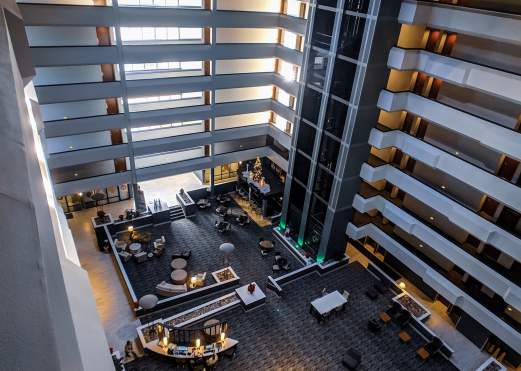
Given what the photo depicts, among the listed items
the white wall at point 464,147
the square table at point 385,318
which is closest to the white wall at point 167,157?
the white wall at point 464,147

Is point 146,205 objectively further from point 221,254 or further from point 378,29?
point 378,29

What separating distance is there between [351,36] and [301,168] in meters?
10.8

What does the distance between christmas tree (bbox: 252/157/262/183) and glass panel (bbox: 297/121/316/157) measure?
836 centimetres

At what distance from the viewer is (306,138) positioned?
29609 millimetres

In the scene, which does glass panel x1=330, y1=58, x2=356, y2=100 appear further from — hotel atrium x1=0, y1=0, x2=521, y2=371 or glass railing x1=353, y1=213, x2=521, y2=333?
glass railing x1=353, y1=213, x2=521, y2=333

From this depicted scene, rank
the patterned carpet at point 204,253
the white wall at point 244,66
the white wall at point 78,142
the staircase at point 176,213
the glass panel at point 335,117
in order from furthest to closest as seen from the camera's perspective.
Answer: the staircase at point 176,213 → the white wall at point 244,66 → the white wall at point 78,142 → the patterned carpet at point 204,253 → the glass panel at point 335,117

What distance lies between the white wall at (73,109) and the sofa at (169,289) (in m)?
14.3

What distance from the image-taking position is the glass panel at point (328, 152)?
88.7 feet

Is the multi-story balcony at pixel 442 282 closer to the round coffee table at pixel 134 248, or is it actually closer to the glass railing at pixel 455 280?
the glass railing at pixel 455 280

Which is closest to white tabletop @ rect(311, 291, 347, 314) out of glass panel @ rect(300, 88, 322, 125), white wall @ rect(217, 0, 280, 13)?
glass panel @ rect(300, 88, 322, 125)

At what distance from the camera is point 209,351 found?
22219 mm

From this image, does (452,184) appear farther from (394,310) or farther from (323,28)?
(323,28)

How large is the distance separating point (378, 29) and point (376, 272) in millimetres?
17442

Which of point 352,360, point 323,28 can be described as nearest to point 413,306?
point 352,360
